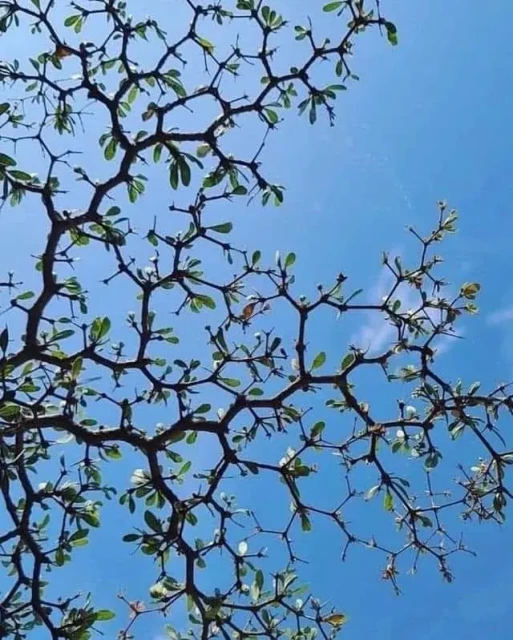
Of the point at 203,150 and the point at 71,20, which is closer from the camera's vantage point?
the point at 203,150

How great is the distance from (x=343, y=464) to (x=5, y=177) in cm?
202

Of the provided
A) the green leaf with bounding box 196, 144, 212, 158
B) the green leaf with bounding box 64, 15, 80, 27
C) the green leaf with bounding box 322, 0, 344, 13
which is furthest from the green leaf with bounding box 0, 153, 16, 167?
the green leaf with bounding box 322, 0, 344, 13

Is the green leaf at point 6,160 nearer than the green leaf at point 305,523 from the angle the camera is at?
Yes

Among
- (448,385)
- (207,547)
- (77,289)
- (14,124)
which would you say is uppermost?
(14,124)

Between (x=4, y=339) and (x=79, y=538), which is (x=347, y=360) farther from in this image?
(x=4, y=339)

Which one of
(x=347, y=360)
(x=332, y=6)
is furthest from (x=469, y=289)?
(x=332, y=6)

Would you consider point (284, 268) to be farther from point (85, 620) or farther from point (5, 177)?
point (85, 620)

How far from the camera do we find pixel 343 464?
4.02m

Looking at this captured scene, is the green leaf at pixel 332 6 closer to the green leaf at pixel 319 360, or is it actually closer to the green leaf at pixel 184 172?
the green leaf at pixel 184 172

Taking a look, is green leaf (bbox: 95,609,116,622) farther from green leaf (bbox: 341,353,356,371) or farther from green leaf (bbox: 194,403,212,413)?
green leaf (bbox: 341,353,356,371)

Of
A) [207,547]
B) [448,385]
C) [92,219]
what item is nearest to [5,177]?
[92,219]

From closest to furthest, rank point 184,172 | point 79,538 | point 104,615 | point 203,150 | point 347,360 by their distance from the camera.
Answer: point 104,615, point 79,538, point 347,360, point 184,172, point 203,150

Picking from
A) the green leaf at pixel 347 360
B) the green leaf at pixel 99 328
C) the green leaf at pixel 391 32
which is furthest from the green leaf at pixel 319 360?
the green leaf at pixel 391 32

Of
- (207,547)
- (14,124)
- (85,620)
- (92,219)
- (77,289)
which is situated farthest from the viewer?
(14,124)
